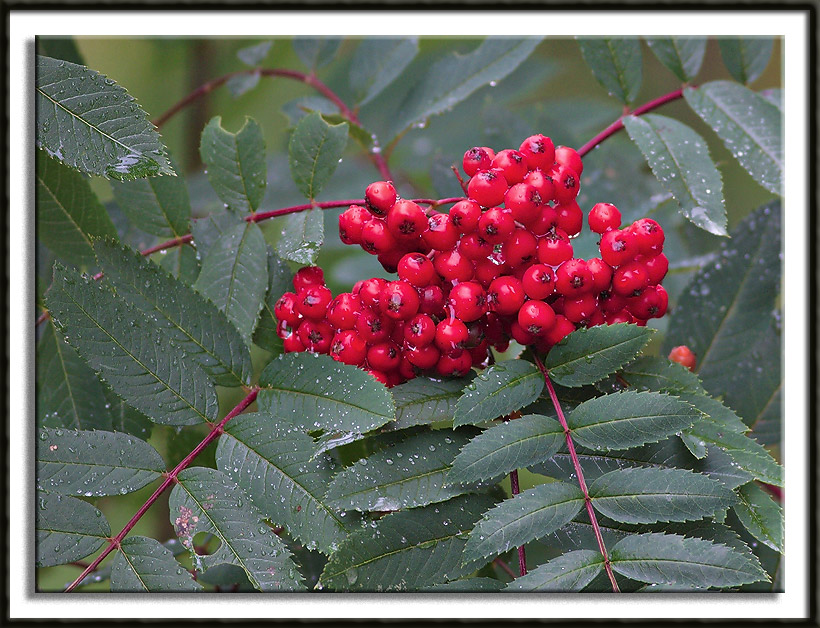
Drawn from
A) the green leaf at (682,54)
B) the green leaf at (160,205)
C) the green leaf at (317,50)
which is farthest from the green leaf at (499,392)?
the green leaf at (317,50)

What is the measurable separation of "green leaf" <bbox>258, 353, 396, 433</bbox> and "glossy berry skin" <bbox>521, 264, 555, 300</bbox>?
24cm

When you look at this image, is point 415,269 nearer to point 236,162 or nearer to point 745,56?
point 236,162

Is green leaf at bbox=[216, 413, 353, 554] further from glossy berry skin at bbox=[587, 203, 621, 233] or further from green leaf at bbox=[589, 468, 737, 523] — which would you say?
glossy berry skin at bbox=[587, 203, 621, 233]

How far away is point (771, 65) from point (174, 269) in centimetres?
113

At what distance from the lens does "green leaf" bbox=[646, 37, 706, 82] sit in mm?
1303

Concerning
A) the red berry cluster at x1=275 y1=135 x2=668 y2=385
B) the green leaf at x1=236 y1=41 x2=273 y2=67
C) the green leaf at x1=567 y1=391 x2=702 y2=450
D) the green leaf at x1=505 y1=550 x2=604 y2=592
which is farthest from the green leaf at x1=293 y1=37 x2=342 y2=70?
the green leaf at x1=505 y1=550 x2=604 y2=592

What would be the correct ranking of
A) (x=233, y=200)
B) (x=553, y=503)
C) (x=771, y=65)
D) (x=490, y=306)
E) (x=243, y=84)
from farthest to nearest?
(x=243, y=84) < (x=771, y=65) < (x=233, y=200) < (x=490, y=306) < (x=553, y=503)

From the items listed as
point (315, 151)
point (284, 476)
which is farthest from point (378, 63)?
point (284, 476)

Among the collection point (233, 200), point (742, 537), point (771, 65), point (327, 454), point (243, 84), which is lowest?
point (742, 537)

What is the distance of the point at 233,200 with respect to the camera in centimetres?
116

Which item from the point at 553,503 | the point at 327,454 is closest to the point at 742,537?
the point at 553,503

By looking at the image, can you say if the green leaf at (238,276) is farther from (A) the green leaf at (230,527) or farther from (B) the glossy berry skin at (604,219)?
(B) the glossy berry skin at (604,219)

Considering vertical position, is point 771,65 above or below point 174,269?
above

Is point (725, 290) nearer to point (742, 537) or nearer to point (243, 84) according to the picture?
point (742, 537)
